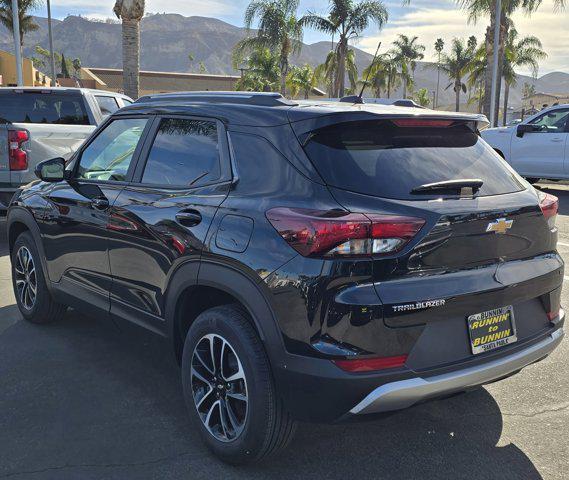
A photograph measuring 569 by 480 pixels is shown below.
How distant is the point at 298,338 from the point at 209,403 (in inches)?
32.9

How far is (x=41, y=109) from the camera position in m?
9.03

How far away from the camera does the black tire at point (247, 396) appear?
2799mm

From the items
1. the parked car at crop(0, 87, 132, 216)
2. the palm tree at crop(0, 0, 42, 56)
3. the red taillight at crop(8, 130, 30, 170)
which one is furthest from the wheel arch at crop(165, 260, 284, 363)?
the palm tree at crop(0, 0, 42, 56)

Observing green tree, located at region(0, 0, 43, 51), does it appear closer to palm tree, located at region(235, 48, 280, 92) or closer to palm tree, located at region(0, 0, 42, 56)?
palm tree, located at region(0, 0, 42, 56)

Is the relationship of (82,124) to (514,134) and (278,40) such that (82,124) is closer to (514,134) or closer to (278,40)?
(514,134)

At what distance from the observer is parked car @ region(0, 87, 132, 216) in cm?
795

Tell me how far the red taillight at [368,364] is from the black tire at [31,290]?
10.2 feet

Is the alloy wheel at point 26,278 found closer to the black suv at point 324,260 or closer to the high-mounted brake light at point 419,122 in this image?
the black suv at point 324,260

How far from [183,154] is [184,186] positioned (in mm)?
214

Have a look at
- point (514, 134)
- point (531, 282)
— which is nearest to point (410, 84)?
point (514, 134)


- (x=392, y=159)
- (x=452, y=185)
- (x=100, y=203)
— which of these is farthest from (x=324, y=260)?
(x=100, y=203)

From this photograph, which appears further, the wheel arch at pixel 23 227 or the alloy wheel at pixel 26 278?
the alloy wheel at pixel 26 278

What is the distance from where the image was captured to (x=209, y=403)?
3.20 m

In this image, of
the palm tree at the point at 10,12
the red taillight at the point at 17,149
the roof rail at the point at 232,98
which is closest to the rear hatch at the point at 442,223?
the roof rail at the point at 232,98
